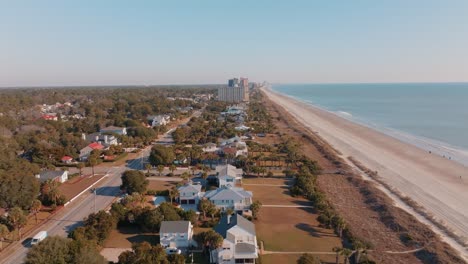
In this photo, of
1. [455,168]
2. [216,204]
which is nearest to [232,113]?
[455,168]

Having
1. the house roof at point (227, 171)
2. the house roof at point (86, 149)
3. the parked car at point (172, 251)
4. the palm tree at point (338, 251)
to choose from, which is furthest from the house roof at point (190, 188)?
the house roof at point (86, 149)

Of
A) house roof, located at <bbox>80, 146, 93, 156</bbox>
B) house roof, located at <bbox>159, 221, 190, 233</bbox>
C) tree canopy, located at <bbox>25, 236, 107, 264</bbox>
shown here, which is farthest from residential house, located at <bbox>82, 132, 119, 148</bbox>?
tree canopy, located at <bbox>25, 236, 107, 264</bbox>

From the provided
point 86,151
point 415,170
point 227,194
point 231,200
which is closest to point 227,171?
point 227,194

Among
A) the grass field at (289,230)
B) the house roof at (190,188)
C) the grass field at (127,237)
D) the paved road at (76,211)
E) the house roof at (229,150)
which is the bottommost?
the grass field at (289,230)

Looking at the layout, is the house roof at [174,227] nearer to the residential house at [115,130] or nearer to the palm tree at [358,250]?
the palm tree at [358,250]

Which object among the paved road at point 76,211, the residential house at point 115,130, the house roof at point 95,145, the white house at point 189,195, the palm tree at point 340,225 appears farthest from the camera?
the residential house at point 115,130

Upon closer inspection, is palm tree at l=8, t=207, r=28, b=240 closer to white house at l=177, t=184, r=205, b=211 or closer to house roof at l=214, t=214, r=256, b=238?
white house at l=177, t=184, r=205, b=211
